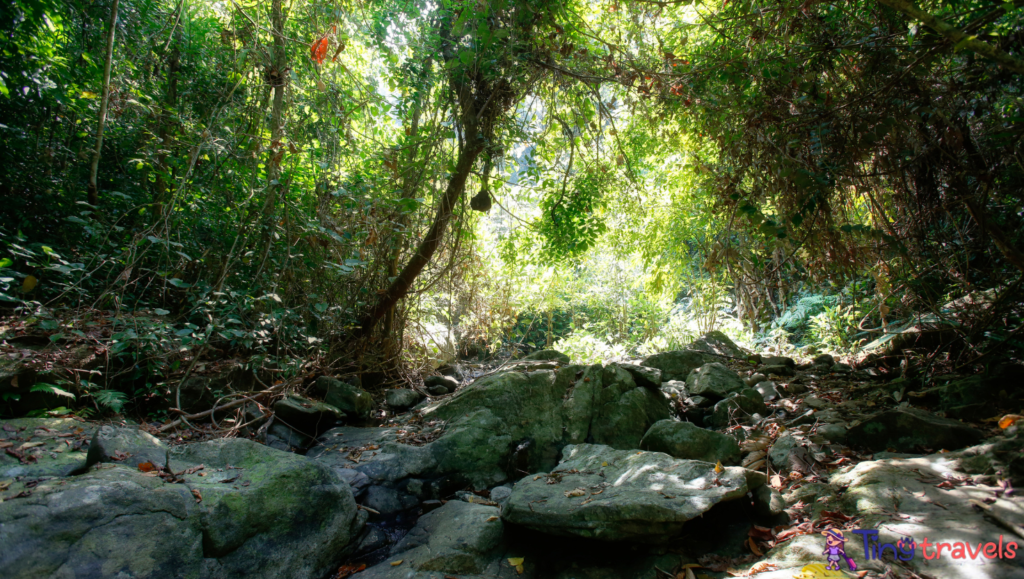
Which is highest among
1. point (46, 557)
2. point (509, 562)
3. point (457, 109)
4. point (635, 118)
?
point (635, 118)

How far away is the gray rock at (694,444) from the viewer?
3361 mm

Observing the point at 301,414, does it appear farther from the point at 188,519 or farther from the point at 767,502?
the point at 767,502

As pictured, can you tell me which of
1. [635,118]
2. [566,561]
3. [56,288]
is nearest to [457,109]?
[635,118]

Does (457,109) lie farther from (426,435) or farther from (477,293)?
(426,435)

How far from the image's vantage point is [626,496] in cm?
251

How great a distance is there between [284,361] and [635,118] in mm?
5182

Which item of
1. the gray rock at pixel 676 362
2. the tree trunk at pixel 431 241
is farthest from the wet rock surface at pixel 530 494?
the tree trunk at pixel 431 241

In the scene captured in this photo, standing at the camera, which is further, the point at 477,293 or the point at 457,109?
the point at 477,293

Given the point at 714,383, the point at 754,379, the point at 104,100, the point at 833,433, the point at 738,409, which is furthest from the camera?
the point at 754,379

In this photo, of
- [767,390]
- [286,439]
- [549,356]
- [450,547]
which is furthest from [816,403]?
[286,439]

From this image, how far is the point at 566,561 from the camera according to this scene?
2.48m

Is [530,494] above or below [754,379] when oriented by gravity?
below

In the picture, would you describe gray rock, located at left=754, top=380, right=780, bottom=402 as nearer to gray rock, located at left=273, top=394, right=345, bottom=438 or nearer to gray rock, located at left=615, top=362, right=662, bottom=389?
gray rock, located at left=615, top=362, right=662, bottom=389

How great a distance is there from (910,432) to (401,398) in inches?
183
